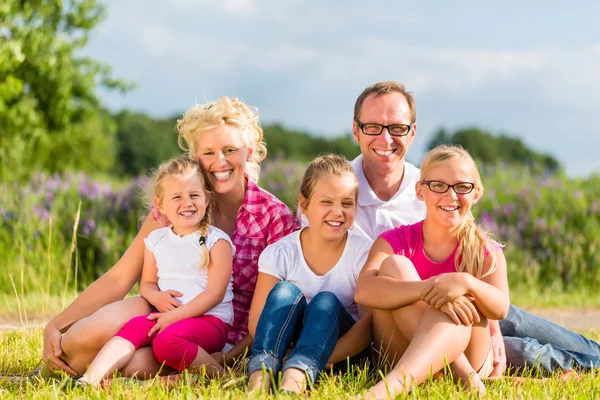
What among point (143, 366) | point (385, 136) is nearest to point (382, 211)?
point (385, 136)

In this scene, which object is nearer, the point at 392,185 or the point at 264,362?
the point at 264,362

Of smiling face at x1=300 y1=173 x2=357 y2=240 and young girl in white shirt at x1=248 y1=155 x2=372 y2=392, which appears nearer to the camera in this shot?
young girl in white shirt at x1=248 y1=155 x2=372 y2=392

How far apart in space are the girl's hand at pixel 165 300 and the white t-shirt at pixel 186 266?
3 cm

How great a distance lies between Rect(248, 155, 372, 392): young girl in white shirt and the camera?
130 inches

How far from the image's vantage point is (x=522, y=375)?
3830mm

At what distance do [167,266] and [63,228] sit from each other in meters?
5.27

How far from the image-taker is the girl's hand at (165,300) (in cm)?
373

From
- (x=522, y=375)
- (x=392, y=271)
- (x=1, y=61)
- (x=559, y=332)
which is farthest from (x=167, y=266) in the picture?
(x=1, y=61)

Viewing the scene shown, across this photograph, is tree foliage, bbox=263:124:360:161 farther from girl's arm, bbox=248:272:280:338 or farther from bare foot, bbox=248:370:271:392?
bare foot, bbox=248:370:271:392

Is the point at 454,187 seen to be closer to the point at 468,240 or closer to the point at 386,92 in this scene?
the point at 468,240

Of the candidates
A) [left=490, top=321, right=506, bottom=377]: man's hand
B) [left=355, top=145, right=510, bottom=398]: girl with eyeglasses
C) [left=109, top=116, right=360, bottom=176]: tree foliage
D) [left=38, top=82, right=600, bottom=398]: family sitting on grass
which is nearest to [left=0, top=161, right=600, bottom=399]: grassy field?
[left=38, top=82, right=600, bottom=398]: family sitting on grass

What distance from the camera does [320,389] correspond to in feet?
10.5

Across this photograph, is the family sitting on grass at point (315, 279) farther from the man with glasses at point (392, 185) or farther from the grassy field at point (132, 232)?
the grassy field at point (132, 232)

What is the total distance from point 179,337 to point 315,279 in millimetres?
751
